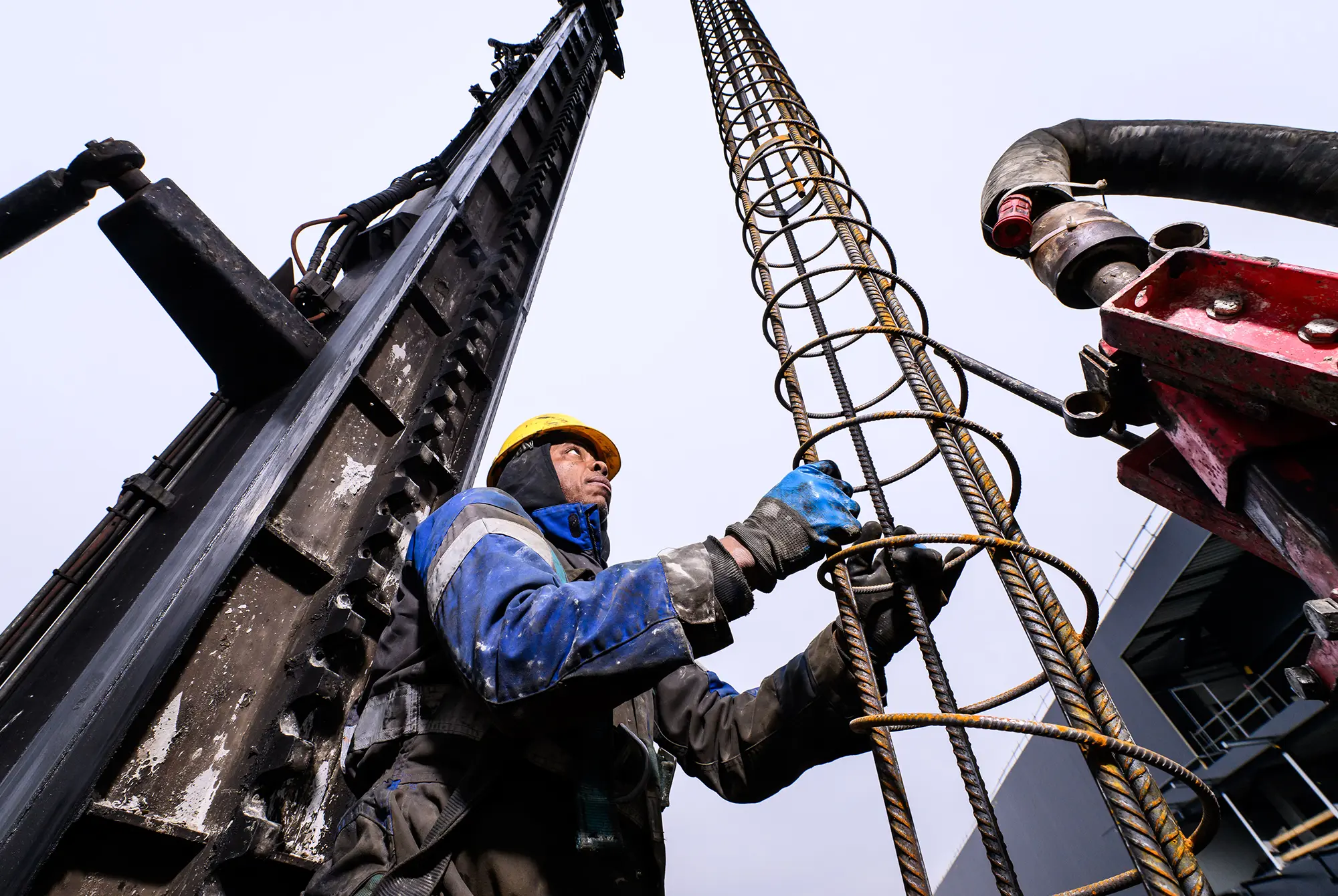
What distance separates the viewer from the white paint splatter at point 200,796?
1.73m

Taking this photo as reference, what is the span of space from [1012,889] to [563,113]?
675 centimetres

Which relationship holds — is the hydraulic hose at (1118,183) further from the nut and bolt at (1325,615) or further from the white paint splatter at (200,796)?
the white paint splatter at (200,796)

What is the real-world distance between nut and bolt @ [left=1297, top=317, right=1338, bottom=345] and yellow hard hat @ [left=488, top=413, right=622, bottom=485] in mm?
2777

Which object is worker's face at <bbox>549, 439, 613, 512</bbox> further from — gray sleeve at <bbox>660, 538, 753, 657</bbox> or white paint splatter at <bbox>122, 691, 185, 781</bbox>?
white paint splatter at <bbox>122, 691, 185, 781</bbox>

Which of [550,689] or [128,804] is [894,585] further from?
[128,804]

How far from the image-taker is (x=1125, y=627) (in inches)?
567

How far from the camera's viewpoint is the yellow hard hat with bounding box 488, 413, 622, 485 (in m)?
3.29

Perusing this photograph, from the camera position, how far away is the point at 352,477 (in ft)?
8.57

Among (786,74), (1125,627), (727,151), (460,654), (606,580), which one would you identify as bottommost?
(460,654)

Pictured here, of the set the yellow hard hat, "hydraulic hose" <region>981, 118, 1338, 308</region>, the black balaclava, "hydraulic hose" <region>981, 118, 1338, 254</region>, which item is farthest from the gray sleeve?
"hydraulic hose" <region>981, 118, 1338, 254</region>

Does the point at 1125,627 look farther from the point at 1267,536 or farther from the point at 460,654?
the point at 460,654

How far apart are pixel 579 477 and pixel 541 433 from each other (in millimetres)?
556

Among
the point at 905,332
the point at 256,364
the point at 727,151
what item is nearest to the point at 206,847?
the point at 256,364

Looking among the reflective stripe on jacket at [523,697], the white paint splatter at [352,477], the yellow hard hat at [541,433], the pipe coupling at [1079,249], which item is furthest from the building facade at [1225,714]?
the white paint splatter at [352,477]
